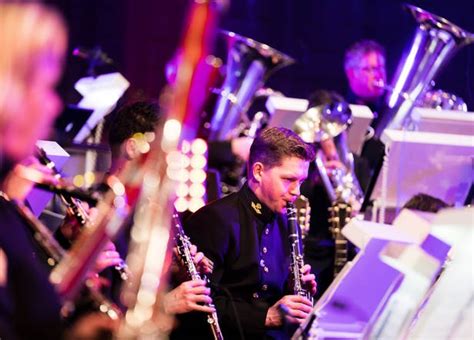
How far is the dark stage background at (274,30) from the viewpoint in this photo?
9.14m

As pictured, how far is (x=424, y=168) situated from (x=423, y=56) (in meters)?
1.58

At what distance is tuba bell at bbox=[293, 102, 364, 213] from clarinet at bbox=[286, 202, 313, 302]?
197 cm

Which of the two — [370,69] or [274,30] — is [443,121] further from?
[274,30]

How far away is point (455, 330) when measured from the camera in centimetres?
272

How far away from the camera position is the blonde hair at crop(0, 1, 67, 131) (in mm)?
2127

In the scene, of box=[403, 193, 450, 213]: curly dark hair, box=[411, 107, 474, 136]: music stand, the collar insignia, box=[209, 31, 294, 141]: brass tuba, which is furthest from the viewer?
box=[209, 31, 294, 141]: brass tuba

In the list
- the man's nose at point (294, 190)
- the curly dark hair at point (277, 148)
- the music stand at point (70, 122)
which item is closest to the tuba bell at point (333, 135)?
A: the music stand at point (70, 122)

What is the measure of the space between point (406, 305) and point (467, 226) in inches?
13.7

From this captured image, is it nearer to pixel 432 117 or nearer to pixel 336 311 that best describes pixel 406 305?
pixel 336 311

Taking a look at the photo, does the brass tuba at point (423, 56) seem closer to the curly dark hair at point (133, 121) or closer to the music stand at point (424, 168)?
the music stand at point (424, 168)

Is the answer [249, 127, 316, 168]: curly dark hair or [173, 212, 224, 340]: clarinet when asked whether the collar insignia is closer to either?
[249, 127, 316, 168]: curly dark hair

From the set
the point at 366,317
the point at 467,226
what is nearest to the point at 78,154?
the point at 366,317

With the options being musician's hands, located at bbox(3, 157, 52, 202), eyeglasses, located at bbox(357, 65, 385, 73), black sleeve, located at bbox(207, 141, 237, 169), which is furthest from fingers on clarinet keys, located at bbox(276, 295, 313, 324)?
eyeglasses, located at bbox(357, 65, 385, 73)

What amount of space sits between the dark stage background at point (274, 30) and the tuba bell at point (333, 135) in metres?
2.30
